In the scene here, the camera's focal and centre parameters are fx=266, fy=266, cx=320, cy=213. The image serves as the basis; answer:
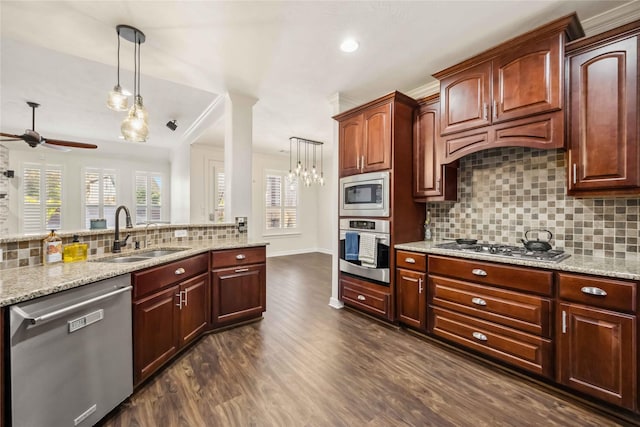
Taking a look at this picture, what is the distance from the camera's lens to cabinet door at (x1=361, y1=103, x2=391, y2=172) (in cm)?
287

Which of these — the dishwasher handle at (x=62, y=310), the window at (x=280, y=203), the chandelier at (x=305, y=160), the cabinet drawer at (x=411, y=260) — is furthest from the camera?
the window at (x=280, y=203)

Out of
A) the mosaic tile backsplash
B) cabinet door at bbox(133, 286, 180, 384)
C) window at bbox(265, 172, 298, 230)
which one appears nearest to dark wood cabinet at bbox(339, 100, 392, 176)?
the mosaic tile backsplash

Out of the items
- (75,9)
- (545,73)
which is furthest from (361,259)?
(75,9)

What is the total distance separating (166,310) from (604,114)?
3459mm

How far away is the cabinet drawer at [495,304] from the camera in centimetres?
188

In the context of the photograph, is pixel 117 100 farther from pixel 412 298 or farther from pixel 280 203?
pixel 280 203

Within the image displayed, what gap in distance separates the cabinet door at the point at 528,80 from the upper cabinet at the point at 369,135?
2.99 ft

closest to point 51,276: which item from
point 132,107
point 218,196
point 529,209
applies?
point 132,107

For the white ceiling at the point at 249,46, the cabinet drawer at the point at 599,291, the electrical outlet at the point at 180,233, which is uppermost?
the white ceiling at the point at 249,46

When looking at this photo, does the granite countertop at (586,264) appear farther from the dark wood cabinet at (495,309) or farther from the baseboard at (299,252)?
the baseboard at (299,252)

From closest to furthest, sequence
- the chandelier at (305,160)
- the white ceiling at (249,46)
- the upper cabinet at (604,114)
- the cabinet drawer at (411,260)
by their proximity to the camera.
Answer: the upper cabinet at (604,114) → the white ceiling at (249,46) → the cabinet drawer at (411,260) → the chandelier at (305,160)

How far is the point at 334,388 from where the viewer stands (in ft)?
6.17

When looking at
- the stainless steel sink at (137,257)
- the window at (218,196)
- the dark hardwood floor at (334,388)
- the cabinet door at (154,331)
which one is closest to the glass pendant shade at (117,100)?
the stainless steel sink at (137,257)

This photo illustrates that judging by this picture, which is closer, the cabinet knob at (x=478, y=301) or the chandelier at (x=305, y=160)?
the cabinet knob at (x=478, y=301)
